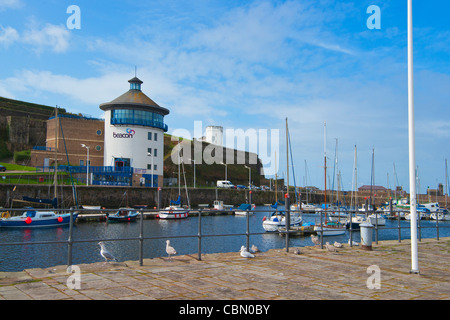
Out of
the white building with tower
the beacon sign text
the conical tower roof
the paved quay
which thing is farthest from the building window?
the paved quay

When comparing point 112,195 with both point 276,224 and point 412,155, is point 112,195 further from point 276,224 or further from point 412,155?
point 412,155

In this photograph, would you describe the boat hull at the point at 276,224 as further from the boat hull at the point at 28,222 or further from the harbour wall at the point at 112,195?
the boat hull at the point at 28,222

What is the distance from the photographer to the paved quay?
6.23 meters

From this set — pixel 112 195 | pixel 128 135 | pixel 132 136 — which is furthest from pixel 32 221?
pixel 132 136

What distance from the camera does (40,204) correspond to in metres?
49.6

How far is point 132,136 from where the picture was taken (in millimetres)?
67625

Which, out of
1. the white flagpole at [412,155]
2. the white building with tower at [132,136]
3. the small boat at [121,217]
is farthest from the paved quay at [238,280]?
the white building with tower at [132,136]

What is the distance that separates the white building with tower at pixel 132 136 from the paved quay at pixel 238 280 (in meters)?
59.4

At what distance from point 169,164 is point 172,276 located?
93387 millimetres

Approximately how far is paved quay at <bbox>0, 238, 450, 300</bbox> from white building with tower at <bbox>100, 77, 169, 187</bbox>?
59.4m

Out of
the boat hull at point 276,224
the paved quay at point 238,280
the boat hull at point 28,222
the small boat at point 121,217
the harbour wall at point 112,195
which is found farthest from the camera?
the harbour wall at point 112,195

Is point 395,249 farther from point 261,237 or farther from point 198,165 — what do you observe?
point 198,165

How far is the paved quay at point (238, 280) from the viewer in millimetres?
6227
